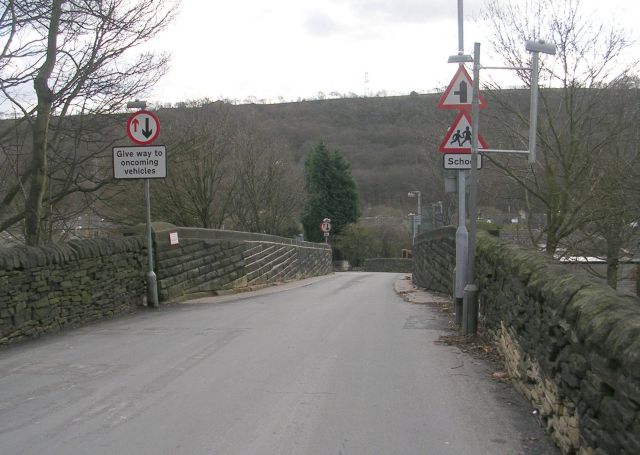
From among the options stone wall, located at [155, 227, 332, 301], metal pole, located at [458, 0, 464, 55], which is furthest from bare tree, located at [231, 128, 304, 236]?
metal pole, located at [458, 0, 464, 55]

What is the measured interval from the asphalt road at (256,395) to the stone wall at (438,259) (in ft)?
15.3

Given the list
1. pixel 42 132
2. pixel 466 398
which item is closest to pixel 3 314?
pixel 42 132

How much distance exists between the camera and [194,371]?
22.0 feet

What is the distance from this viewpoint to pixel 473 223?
26.8ft

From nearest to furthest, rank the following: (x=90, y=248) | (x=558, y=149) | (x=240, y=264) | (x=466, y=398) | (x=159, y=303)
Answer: (x=466, y=398)
(x=90, y=248)
(x=159, y=303)
(x=558, y=149)
(x=240, y=264)

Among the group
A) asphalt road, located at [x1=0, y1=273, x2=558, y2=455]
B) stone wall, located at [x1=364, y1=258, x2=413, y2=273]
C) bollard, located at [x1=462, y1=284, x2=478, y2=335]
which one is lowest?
stone wall, located at [x1=364, y1=258, x2=413, y2=273]

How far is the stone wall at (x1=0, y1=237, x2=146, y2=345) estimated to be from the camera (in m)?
8.35

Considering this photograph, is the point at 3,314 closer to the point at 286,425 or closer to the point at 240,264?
the point at 286,425

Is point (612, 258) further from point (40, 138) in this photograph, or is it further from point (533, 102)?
point (40, 138)

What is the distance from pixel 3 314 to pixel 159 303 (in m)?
4.63

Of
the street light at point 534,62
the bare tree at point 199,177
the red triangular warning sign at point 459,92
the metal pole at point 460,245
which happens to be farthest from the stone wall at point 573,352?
the bare tree at point 199,177

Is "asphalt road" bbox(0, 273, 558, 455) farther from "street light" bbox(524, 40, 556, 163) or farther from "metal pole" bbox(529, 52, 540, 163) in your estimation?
"street light" bbox(524, 40, 556, 163)

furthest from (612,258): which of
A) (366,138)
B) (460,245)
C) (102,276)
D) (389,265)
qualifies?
(366,138)

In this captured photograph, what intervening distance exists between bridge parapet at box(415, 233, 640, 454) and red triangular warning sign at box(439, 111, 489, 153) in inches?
101
